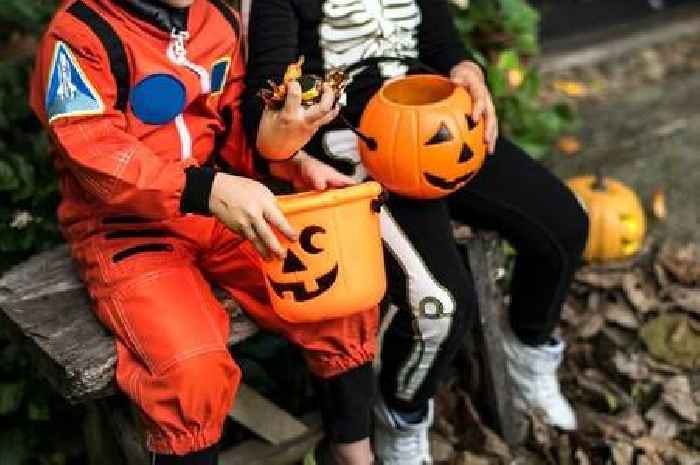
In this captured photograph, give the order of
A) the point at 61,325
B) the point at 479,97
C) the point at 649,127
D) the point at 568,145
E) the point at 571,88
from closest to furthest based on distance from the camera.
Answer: the point at 61,325 → the point at 479,97 → the point at 568,145 → the point at 649,127 → the point at 571,88

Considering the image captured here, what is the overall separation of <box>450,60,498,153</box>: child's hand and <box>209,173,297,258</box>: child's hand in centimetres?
52

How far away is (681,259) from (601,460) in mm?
884

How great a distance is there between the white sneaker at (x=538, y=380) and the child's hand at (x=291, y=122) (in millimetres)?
889

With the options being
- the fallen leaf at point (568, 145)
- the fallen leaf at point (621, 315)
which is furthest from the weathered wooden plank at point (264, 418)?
the fallen leaf at point (568, 145)

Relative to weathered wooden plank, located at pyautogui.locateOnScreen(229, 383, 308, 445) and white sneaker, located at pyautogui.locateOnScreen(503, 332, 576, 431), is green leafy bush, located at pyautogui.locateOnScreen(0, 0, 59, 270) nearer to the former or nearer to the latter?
weathered wooden plank, located at pyautogui.locateOnScreen(229, 383, 308, 445)

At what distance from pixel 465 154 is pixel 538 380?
79 centimetres

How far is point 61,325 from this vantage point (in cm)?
204

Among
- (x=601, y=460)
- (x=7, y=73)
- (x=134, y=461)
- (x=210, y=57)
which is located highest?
(x=210, y=57)

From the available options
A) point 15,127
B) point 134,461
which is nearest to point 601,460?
point 134,461

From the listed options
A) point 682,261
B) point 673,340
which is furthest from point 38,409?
point 682,261

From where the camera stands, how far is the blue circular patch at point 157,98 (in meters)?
1.95

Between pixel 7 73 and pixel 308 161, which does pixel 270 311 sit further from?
pixel 7 73

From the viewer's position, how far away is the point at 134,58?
1.92 meters

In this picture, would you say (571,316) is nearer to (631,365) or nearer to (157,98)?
(631,365)
